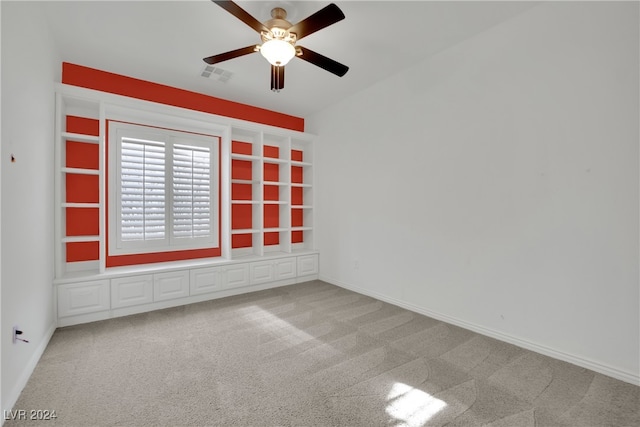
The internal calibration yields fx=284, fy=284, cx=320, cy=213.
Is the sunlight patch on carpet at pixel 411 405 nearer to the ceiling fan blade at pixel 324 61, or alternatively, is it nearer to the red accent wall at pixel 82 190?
the ceiling fan blade at pixel 324 61

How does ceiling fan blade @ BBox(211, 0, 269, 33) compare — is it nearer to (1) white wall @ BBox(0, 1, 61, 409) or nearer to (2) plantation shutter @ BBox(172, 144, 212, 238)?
(1) white wall @ BBox(0, 1, 61, 409)

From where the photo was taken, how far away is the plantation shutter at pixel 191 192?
409 centimetres

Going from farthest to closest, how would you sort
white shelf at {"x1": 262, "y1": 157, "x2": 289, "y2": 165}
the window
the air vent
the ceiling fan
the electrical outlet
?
white shelf at {"x1": 262, "y1": 157, "x2": 289, "y2": 165}
the window
the air vent
the ceiling fan
the electrical outlet

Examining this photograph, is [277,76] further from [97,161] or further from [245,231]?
[97,161]

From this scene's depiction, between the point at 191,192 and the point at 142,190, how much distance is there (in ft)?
2.06

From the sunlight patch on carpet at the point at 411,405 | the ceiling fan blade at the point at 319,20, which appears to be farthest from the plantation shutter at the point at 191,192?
the sunlight patch on carpet at the point at 411,405

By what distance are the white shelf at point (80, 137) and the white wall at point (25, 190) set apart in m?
0.29

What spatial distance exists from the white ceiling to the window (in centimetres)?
82

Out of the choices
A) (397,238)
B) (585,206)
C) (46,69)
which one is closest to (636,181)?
(585,206)

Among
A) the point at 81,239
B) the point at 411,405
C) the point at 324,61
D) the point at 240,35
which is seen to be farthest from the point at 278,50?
the point at 81,239

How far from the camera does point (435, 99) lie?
10.8 ft

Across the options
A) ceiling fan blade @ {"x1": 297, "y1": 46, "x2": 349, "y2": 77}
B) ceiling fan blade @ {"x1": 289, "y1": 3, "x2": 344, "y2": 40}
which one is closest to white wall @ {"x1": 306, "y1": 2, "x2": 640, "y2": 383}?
ceiling fan blade @ {"x1": 297, "y1": 46, "x2": 349, "y2": 77}

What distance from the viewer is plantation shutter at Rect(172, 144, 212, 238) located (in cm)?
409

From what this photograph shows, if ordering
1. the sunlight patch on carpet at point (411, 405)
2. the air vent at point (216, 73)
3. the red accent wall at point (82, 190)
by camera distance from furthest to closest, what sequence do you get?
the air vent at point (216, 73)
the red accent wall at point (82, 190)
the sunlight patch on carpet at point (411, 405)
